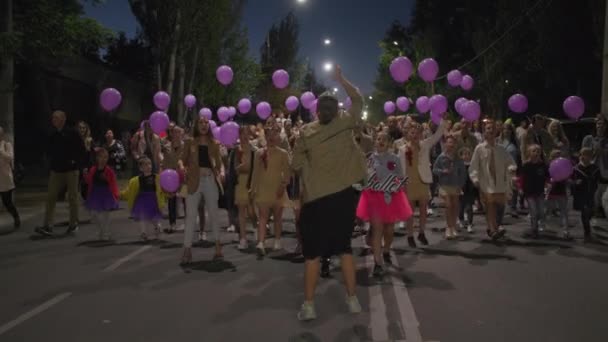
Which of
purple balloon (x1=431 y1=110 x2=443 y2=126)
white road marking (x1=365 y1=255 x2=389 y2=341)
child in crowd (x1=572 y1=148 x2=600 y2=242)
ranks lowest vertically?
white road marking (x1=365 y1=255 x2=389 y2=341)

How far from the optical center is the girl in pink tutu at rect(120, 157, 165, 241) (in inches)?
393

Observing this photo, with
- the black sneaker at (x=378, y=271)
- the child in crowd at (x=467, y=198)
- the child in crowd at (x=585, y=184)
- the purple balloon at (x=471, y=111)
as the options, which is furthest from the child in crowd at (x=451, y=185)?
the black sneaker at (x=378, y=271)

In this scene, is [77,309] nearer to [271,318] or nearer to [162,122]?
[271,318]

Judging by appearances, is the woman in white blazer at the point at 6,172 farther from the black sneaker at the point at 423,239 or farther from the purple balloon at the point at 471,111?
the purple balloon at the point at 471,111

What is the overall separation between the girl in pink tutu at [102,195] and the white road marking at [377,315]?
5238 millimetres

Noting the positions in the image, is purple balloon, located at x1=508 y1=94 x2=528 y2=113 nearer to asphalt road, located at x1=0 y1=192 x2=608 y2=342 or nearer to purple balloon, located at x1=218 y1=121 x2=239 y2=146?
asphalt road, located at x1=0 y1=192 x2=608 y2=342

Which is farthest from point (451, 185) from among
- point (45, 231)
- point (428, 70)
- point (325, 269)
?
point (45, 231)

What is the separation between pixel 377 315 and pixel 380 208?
2.16 m

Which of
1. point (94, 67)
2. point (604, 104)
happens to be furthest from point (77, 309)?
point (94, 67)

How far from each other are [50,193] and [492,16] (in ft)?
118

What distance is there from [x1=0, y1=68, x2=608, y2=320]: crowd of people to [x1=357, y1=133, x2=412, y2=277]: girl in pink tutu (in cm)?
1

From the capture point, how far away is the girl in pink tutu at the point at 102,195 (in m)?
9.99

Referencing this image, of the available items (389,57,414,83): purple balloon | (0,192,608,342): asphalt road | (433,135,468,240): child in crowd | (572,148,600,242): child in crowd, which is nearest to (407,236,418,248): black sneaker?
(0,192,608,342): asphalt road

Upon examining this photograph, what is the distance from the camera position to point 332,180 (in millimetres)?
5477
